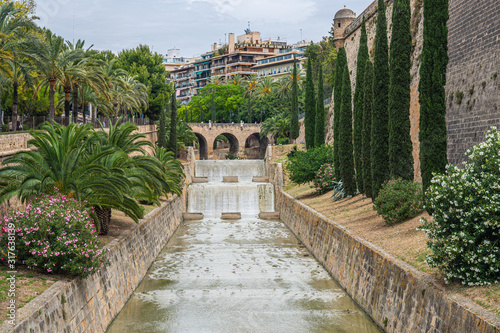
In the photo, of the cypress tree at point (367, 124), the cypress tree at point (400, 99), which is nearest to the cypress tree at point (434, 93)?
the cypress tree at point (400, 99)

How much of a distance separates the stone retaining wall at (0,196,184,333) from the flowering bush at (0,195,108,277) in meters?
0.46

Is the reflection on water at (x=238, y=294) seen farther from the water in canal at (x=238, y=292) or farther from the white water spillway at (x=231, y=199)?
the white water spillway at (x=231, y=199)

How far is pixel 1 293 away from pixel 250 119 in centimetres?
8387

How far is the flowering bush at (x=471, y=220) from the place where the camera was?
32.7 feet

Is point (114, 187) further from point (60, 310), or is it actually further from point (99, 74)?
point (99, 74)

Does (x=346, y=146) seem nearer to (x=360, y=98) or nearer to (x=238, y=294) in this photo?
(x=360, y=98)

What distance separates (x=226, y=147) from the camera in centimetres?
10531

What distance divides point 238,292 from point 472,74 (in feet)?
36.7

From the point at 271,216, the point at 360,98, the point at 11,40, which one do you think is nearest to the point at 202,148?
the point at 271,216

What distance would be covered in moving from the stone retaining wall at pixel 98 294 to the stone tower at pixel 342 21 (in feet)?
96.6

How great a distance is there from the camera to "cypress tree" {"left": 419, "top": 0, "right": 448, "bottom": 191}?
16391 millimetres

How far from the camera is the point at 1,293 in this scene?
10.1 metres

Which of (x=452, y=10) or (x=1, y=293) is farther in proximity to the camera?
(x=452, y=10)

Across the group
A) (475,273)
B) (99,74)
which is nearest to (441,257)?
(475,273)
